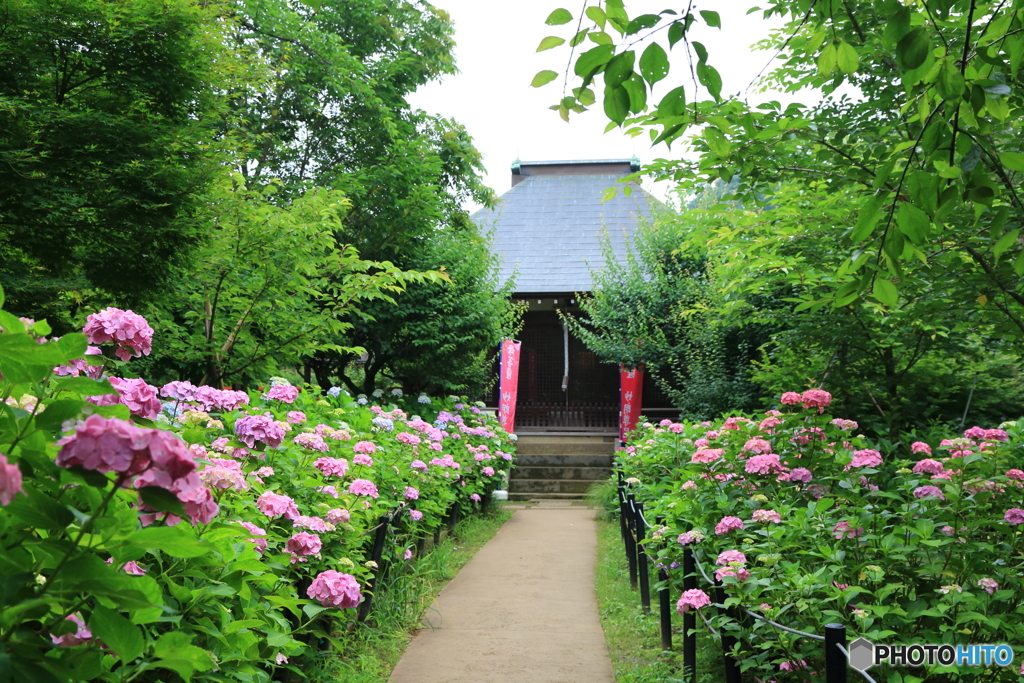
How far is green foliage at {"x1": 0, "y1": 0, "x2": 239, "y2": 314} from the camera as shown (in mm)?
5270

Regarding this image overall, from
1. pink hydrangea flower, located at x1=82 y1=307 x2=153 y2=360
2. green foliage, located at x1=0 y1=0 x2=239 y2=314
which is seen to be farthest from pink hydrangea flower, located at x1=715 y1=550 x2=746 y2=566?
green foliage, located at x1=0 y1=0 x2=239 y2=314

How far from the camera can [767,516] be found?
3.19 metres

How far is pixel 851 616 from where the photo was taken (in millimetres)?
2711

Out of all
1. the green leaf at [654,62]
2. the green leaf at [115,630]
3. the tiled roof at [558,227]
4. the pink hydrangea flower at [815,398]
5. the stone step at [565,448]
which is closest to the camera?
the green leaf at [115,630]

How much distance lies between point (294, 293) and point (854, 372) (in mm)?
5838

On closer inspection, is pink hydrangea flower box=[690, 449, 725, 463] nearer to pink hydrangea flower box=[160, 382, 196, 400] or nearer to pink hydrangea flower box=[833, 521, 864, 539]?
pink hydrangea flower box=[833, 521, 864, 539]

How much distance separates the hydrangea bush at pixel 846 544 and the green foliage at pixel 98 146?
14.4 feet

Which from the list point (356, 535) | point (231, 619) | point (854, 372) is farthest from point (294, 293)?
point (231, 619)

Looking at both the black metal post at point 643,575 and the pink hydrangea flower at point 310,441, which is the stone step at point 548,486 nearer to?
the black metal post at point 643,575

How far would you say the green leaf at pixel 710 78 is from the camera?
1814mm

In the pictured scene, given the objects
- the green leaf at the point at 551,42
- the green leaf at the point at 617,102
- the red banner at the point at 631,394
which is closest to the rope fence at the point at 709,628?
the green leaf at the point at 617,102

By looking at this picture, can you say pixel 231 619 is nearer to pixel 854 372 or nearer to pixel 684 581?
pixel 684 581

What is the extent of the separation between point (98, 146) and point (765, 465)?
5.10 m

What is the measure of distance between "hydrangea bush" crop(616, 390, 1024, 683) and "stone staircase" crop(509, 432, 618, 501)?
8.47m
